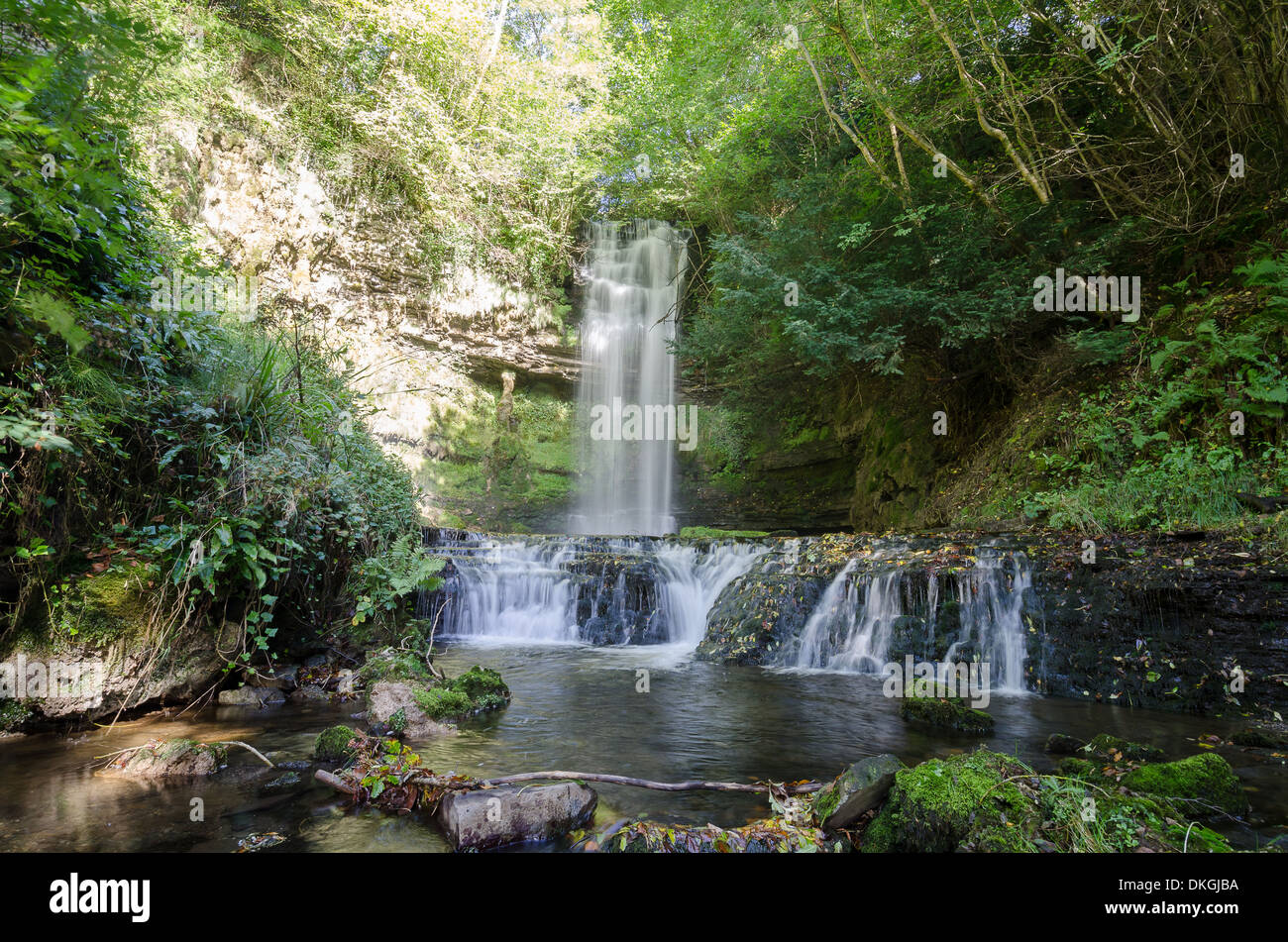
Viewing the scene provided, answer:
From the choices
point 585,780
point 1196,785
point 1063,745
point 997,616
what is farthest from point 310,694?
point 997,616

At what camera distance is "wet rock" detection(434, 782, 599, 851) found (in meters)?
2.66

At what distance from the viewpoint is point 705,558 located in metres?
9.71

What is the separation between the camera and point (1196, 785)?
9.52ft

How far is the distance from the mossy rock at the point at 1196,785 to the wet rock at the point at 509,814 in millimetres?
2774

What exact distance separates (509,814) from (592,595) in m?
6.74

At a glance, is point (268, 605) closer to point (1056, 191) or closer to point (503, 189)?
point (1056, 191)

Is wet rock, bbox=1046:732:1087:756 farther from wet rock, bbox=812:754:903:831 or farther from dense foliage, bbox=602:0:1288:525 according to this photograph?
dense foliage, bbox=602:0:1288:525

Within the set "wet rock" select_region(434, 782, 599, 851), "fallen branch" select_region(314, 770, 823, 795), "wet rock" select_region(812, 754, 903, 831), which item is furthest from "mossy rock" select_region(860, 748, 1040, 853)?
"wet rock" select_region(434, 782, 599, 851)

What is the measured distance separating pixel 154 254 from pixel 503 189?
14441 mm

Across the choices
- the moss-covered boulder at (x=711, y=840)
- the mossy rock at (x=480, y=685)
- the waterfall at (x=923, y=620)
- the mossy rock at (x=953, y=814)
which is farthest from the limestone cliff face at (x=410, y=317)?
the mossy rock at (x=953, y=814)

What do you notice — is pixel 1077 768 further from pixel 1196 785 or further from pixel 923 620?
pixel 923 620

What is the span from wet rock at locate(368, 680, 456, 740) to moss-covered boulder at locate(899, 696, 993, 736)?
3677mm

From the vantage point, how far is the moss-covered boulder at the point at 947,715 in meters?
4.41
